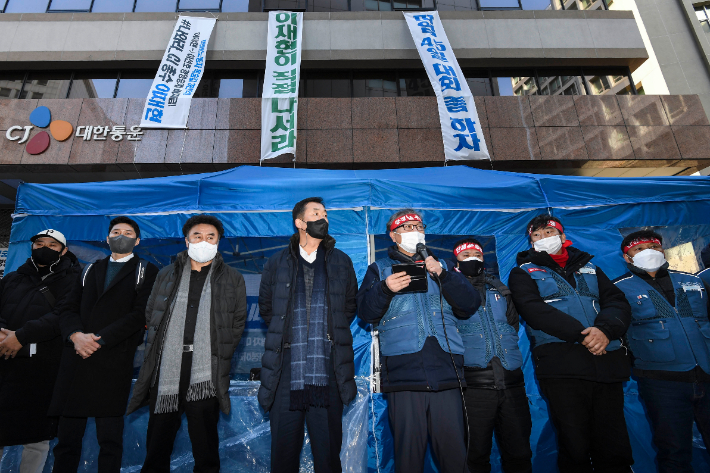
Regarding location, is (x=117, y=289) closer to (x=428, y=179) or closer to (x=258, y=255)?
(x=258, y=255)

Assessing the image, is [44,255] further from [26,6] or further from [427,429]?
[26,6]

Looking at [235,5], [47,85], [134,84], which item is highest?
[235,5]

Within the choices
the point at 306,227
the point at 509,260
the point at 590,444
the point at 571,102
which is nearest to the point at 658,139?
the point at 571,102

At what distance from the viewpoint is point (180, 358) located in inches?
93.4

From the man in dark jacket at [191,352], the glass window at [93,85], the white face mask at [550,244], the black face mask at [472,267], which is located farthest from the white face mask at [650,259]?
the glass window at [93,85]

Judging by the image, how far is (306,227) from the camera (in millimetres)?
2549

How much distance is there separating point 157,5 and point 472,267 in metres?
11.3

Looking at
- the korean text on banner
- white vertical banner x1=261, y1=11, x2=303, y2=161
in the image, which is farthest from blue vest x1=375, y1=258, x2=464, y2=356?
the korean text on banner

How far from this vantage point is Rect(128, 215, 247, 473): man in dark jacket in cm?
226

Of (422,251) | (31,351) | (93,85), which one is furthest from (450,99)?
(93,85)

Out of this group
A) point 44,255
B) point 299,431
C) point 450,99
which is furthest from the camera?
point 450,99

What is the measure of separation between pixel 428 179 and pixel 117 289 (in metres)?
3.04

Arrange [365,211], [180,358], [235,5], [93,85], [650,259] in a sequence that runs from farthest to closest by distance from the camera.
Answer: [235,5] < [93,85] < [365,211] < [650,259] < [180,358]

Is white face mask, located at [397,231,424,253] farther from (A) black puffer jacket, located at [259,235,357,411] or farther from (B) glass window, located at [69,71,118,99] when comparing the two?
(B) glass window, located at [69,71,118,99]
